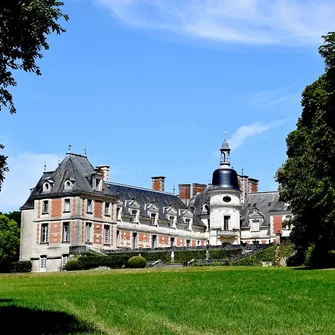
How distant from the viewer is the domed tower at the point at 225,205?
70.9m

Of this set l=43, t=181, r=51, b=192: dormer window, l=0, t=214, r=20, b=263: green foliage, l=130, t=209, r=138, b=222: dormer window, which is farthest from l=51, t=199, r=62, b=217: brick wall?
l=0, t=214, r=20, b=263: green foliage

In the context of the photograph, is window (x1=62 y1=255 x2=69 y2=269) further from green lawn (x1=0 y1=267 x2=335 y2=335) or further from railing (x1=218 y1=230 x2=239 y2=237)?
green lawn (x1=0 y1=267 x2=335 y2=335)

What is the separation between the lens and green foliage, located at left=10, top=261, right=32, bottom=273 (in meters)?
60.0

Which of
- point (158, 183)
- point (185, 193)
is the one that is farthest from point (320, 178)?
point (185, 193)

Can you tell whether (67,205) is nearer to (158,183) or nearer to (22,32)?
(158,183)

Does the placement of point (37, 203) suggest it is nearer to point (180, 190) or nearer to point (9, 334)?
A: point (180, 190)

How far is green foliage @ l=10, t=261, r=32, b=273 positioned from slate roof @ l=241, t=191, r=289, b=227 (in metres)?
24.0

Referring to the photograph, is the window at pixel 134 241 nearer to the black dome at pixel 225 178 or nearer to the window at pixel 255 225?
the black dome at pixel 225 178

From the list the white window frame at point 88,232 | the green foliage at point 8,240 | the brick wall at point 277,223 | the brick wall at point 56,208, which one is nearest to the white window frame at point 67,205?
the brick wall at point 56,208

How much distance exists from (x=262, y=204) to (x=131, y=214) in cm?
1636

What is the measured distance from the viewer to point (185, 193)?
7712 centimetres

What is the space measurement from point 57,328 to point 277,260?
3498 centimetres

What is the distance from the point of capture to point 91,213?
198 ft

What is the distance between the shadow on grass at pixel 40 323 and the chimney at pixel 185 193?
61.6 m
